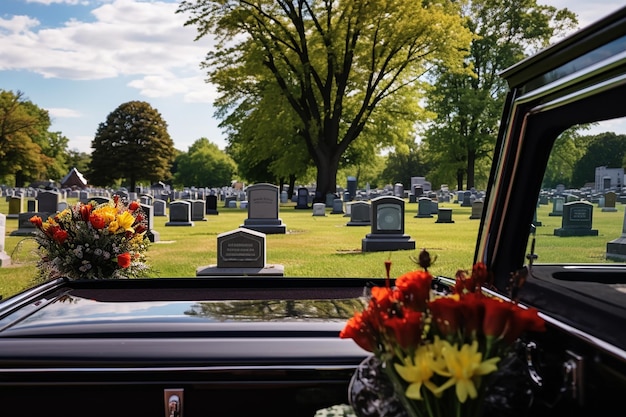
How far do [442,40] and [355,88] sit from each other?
28.0ft

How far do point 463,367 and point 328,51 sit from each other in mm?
39815

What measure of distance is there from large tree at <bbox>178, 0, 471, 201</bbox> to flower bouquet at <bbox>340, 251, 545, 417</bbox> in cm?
3858

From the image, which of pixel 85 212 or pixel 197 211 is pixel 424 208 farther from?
pixel 85 212

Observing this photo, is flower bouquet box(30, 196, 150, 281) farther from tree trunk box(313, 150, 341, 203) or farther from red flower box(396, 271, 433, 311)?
tree trunk box(313, 150, 341, 203)

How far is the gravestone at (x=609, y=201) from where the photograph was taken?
2109 millimetres

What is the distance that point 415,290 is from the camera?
1.35m

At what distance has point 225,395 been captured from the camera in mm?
1784

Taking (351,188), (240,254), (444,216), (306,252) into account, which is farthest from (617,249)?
(351,188)

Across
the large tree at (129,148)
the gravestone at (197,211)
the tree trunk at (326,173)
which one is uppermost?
the large tree at (129,148)

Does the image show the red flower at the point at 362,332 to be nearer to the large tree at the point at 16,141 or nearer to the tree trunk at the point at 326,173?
the tree trunk at the point at 326,173

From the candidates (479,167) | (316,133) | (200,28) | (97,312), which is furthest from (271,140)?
(97,312)

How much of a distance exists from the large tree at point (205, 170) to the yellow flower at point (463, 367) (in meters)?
108

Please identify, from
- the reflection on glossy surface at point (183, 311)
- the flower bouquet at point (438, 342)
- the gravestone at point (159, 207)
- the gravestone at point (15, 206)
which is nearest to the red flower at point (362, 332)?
the flower bouquet at point (438, 342)

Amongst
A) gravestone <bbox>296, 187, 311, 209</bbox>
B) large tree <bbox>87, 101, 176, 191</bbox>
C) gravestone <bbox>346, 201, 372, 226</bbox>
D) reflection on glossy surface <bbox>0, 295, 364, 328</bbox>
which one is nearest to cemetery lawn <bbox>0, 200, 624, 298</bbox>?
gravestone <bbox>346, 201, 372, 226</bbox>
